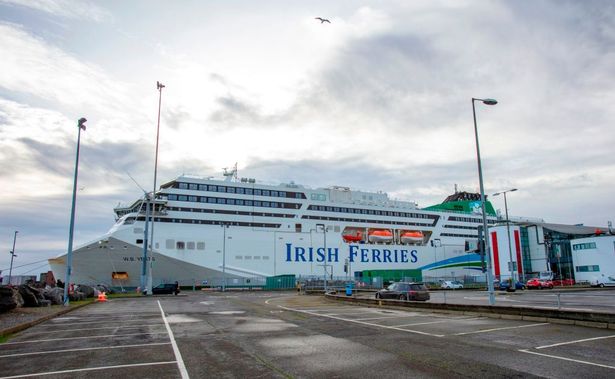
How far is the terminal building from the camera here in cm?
5968

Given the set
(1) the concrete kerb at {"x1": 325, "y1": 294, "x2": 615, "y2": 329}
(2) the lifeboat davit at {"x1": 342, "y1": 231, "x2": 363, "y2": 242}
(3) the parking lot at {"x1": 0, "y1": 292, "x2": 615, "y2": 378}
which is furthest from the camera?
(2) the lifeboat davit at {"x1": 342, "y1": 231, "x2": 363, "y2": 242}

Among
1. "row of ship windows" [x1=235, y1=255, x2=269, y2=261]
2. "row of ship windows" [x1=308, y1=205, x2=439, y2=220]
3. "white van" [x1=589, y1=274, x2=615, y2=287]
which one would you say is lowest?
"white van" [x1=589, y1=274, x2=615, y2=287]

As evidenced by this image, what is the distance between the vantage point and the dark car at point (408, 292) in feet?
78.8

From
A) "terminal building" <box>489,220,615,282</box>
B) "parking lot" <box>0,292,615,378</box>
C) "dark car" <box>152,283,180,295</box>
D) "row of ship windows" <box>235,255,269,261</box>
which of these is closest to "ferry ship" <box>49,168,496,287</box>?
"row of ship windows" <box>235,255,269,261</box>

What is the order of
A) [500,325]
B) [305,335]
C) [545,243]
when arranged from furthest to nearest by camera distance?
[545,243] → [500,325] → [305,335]

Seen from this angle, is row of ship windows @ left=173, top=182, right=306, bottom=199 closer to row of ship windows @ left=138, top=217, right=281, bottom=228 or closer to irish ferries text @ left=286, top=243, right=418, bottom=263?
row of ship windows @ left=138, top=217, right=281, bottom=228

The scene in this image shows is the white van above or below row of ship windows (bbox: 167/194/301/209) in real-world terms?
below

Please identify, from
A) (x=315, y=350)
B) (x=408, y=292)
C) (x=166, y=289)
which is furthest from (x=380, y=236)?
A: (x=315, y=350)

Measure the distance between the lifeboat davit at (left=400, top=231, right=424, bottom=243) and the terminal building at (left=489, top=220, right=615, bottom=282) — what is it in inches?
414

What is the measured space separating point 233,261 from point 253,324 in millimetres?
35357

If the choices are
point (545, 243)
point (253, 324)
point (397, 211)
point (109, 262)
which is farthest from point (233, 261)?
point (545, 243)

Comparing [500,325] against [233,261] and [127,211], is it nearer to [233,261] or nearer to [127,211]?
[233,261]

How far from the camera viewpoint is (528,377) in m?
6.22

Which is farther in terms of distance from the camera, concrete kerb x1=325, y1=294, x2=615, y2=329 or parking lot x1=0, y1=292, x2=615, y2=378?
concrete kerb x1=325, y1=294, x2=615, y2=329
